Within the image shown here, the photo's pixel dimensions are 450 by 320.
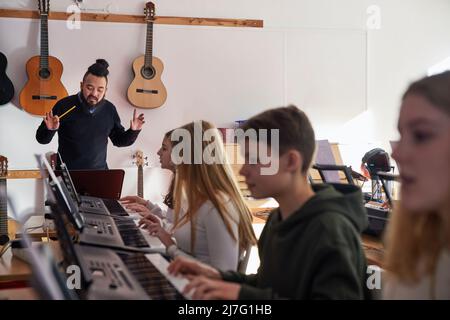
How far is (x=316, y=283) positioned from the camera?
1.13 meters

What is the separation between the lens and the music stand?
2809 millimetres

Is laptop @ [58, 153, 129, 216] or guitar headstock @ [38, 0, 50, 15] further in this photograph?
guitar headstock @ [38, 0, 50, 15]

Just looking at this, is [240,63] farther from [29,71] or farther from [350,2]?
[29,71]

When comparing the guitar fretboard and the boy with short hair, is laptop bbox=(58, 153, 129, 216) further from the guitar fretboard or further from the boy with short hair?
the boy with short hair

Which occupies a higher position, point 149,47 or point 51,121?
point 149,47

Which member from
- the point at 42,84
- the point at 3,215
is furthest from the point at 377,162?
the point at 42,84

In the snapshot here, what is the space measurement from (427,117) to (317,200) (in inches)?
18.0

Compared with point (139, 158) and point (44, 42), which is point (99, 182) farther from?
A: point (44, 42)

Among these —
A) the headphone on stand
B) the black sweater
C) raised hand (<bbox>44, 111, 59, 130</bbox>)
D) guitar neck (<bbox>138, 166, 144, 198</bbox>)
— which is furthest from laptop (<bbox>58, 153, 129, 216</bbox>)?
guitar neck (<bbox>138, 166, 144, 198</bbox>)

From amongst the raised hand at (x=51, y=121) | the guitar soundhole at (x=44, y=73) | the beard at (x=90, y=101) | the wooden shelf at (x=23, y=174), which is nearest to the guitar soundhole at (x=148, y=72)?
the guitar soundhole at (x=44, y=73)

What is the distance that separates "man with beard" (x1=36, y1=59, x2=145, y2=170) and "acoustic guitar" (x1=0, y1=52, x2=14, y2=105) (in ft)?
3.48

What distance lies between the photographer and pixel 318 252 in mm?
1150

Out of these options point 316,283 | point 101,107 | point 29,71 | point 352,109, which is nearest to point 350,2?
point 352,109

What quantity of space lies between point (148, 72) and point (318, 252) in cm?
409
